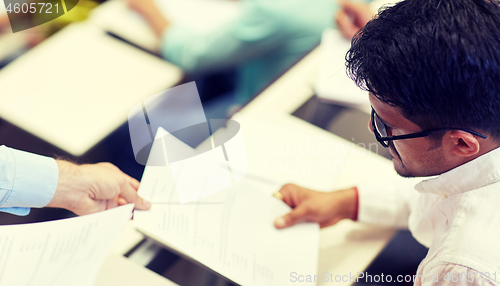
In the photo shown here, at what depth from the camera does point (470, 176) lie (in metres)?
0.68

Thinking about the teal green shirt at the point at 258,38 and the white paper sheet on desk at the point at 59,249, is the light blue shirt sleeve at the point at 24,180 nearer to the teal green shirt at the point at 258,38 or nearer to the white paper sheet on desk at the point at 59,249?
the white paper sheet on desk at the point at 59,249

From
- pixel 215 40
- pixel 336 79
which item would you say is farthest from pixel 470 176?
pixel 215 40

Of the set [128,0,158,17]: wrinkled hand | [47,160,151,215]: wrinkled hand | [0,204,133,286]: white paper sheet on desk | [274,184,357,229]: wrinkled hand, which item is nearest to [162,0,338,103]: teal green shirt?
[128,0,158,17]: wrinkled hand

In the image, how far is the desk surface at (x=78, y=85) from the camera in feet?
3.75

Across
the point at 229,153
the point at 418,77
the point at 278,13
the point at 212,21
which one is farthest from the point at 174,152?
the point at 212,21

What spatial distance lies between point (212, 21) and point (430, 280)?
1.23m

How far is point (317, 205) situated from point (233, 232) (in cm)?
20

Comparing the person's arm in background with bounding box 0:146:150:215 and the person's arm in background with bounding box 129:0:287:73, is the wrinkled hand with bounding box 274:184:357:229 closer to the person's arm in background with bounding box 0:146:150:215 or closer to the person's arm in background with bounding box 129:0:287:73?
the person's arm in background with bounding box 0:146:150:215

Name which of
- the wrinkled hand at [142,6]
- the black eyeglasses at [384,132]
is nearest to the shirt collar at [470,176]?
the black eyeglasses at [384,132]

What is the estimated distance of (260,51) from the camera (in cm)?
146

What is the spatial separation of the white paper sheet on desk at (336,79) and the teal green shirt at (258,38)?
7 cm

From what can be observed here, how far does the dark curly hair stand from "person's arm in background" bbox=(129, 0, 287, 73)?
0.75 metres

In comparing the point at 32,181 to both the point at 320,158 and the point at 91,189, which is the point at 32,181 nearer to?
the point at 91,189

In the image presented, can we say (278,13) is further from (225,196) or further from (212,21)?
(225,196)
